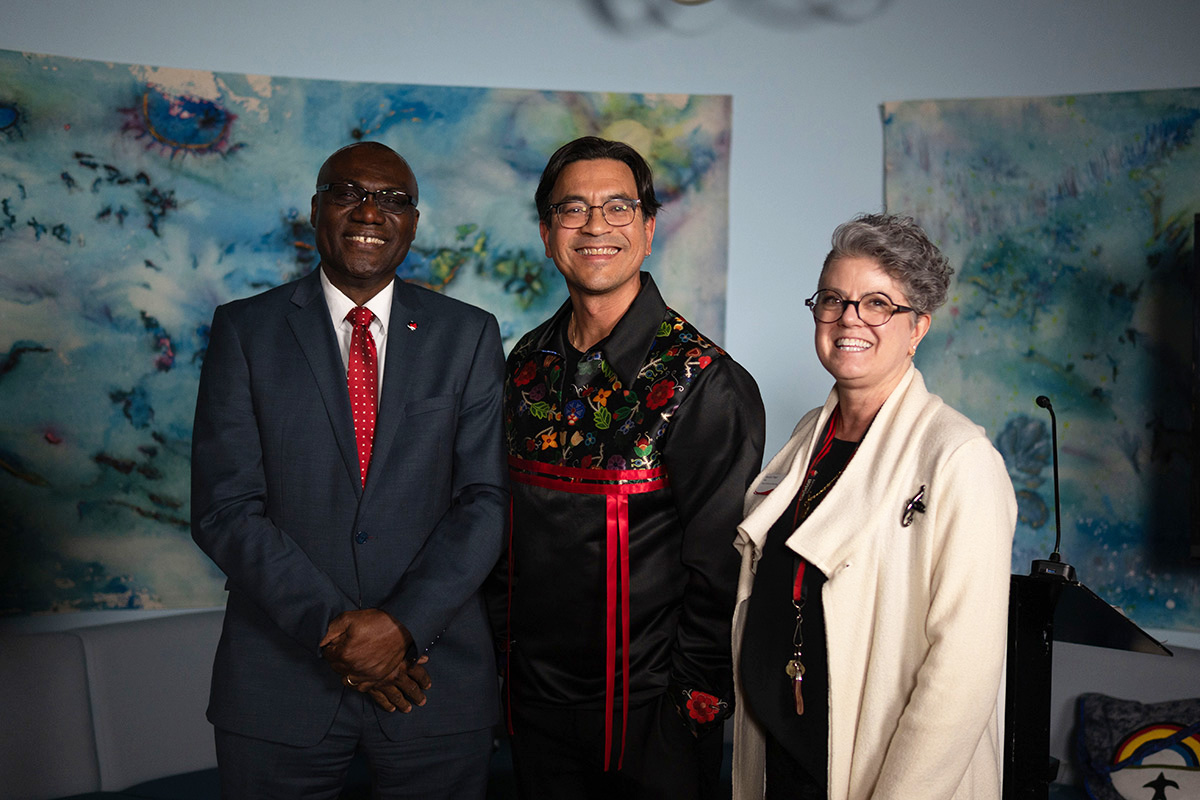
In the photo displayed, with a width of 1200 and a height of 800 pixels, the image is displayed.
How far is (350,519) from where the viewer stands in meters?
1.88

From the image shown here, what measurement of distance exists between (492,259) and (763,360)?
1.07 m

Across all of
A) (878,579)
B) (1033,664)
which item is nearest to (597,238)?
(878,579)

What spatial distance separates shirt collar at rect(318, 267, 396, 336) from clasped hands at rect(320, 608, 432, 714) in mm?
601

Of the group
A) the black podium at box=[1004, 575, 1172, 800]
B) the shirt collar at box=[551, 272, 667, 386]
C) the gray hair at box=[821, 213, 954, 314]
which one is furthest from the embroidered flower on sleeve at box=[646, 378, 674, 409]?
the black podium at box=[1004, 575, 1172, 800]

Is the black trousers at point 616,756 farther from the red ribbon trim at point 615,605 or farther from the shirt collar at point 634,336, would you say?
the shirt collar at point 634,336

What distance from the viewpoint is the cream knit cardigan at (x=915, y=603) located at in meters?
1.50

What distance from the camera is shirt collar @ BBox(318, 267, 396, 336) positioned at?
2002 millimetres

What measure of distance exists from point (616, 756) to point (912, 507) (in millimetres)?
799

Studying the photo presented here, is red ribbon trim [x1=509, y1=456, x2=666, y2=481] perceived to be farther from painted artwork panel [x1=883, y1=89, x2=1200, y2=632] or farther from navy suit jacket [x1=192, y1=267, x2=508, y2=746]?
painted artwork panel [x1=883, y1=89, x2=1200, y2=632]

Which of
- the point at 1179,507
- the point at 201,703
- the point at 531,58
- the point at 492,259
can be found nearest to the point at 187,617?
the point at 201,703

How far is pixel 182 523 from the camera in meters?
3.35

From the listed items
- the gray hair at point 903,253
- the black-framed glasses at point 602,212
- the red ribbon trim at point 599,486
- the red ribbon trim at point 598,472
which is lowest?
the red ribbon trim at point 599,486

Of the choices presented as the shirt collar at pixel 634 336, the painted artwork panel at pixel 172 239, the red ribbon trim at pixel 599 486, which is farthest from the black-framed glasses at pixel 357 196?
the painted artwork panel at pixel 172 239

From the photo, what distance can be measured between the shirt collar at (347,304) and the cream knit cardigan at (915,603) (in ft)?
3.19
